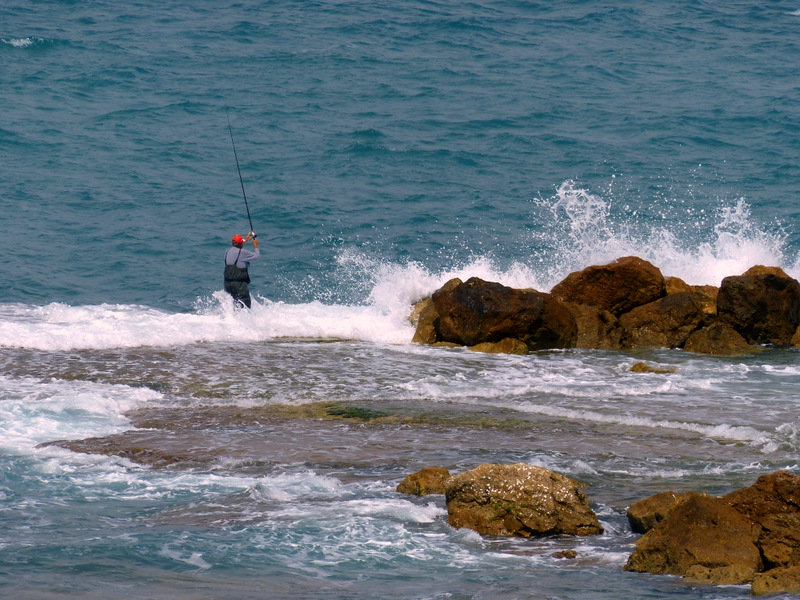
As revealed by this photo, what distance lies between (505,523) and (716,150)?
19675mm

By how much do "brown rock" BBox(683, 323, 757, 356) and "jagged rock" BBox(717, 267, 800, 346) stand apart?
24 centimetres

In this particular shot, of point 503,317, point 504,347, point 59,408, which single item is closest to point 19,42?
point 503,317

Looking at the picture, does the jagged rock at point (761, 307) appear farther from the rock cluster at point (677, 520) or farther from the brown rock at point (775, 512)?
the brown rock at point (775, 512)

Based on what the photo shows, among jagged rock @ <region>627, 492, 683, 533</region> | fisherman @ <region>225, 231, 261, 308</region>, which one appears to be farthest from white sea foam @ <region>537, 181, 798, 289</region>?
jagged rock @ <region>627, 492, 683, 533</region>

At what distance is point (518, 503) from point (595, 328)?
7.27 m

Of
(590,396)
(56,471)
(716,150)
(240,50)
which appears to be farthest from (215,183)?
(56,471)

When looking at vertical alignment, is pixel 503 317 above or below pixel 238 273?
below

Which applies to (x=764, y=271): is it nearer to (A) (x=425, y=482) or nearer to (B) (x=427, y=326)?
(B) (x=427, y=326)

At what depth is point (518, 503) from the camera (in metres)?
6.96

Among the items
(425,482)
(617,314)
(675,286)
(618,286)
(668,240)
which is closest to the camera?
(425,482)

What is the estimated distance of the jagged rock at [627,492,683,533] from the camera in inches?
263

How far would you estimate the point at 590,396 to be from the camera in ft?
36.1

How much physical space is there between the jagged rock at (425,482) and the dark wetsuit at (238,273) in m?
7.78

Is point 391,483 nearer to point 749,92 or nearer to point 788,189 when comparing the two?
point 788,189
